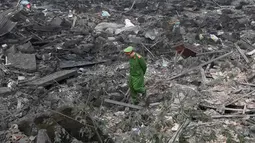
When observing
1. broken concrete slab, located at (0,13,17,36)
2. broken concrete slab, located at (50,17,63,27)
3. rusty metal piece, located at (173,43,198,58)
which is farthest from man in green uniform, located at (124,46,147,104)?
broken concrete slab, located at (50,17,63,27)

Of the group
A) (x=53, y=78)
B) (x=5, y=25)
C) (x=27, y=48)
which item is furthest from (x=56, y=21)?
(x=53, y=78)

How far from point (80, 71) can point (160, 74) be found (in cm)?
224

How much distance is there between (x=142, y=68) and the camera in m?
8.20

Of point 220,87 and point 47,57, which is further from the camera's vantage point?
point 47,57

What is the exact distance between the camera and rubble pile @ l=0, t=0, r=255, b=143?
6.80 m

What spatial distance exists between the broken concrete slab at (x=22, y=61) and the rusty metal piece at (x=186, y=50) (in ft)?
14.0

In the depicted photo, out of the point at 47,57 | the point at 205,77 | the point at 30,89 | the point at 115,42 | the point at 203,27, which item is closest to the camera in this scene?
the point at 30,89

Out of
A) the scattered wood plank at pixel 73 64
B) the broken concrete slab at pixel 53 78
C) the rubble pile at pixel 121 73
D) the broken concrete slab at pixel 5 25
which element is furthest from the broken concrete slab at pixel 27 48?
the broken concrete slab at pixel 53 78

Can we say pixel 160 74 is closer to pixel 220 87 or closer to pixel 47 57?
pixel 220 87

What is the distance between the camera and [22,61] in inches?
397

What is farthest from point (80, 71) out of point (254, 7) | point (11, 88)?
point (254, 7)

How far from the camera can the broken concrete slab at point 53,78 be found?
9.07m

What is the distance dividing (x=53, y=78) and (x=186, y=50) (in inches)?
160

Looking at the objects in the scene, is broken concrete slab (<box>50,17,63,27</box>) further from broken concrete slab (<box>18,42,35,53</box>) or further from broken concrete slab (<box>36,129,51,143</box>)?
broken concrete slab (<box>36,129,51,143</box>)
